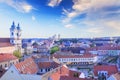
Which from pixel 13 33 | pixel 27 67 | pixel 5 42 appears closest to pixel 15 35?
pixel 13 33

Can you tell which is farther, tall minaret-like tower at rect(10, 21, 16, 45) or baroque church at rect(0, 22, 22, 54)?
tall minaret-like tower at rect(10, 21, 16, 45)

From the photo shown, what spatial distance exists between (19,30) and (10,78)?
29.6m

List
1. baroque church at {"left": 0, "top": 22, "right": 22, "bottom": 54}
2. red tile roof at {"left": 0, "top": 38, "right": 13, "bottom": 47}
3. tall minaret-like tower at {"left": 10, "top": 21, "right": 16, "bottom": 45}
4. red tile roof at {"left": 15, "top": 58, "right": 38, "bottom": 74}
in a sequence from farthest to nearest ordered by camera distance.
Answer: tall minaret-like tower at {"left": 10, "top": 21, "right": 16, "bottom": 45}, baroque church at {"left": 0, "top": 22, "right": 22, "bottom": 54}, red tile roof at {"left": 0, "top": 38, "right": 13, "bottom": 47}, red tile roof at {"left": 15, "top": 58, "right": 38, "bottom": 74}

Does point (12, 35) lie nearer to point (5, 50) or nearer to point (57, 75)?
point (5, 50)

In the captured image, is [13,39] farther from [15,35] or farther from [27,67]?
[27,67]

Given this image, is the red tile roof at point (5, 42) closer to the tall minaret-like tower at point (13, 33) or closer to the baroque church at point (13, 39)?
the baroque church at point (13, 39)

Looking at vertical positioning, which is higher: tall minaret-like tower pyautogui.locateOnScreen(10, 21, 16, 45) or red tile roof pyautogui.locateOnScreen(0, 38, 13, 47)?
tall minaret-like tower pyautogui.locateOnScreen(10, 21, 16, 45)

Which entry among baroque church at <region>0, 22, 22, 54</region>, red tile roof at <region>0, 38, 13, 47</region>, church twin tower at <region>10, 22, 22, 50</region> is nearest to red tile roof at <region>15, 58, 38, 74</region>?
red tile roof at <region>0, 38, 13, 47</region>

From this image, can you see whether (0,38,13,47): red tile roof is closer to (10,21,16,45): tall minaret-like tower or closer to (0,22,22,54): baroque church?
(0,22,22,54): baroque church

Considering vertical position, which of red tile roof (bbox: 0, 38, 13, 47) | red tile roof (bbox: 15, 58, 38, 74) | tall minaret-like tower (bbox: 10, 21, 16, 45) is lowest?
red tile roof (bbox: 15, 58, 38, 74)

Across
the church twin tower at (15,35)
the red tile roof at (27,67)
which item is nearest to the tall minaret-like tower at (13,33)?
the church twin tower at (15,35)

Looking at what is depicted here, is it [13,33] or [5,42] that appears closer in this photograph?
[5,42]

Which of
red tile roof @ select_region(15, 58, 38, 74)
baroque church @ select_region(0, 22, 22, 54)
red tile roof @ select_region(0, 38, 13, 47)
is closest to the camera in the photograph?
red tile roof @ select_region(15, 58, 38, 74)

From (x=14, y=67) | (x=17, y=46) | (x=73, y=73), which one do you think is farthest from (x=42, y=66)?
(x=17, y=46)
